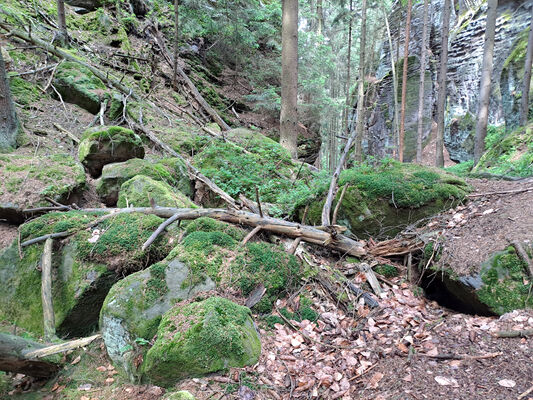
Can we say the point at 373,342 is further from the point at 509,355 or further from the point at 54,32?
the point at 54,32

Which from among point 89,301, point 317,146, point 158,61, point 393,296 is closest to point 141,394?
point 89,301

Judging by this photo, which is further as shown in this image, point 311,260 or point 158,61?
point 158,61

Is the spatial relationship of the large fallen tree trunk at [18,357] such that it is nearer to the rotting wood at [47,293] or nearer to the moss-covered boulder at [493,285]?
the rotting wood at [47,293]

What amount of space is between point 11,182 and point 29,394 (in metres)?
3.81

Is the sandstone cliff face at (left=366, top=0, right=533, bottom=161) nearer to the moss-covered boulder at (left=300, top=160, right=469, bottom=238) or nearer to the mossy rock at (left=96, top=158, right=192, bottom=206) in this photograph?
the moss-covered boulder at (left=300, top=160, right=469, bottom=238)

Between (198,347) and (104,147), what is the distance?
18.6 ft

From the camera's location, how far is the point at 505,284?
3.57 metres

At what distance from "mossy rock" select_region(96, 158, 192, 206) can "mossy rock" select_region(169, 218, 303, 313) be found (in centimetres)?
273

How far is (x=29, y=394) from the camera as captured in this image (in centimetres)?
330

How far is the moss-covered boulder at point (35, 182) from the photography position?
521cm

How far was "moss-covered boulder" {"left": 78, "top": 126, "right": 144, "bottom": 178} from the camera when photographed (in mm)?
6783

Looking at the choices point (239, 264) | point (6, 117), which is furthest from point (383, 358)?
point (6, 117)

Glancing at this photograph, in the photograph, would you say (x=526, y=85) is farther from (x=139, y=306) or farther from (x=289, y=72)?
(x=139, y=306)

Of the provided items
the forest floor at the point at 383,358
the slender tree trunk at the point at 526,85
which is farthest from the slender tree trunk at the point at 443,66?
the forest floor at the point at 383,358
